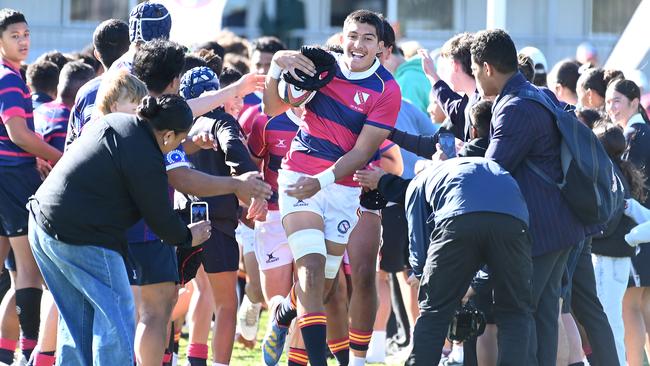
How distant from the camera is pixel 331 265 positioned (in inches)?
281

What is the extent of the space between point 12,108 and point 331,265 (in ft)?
7.72

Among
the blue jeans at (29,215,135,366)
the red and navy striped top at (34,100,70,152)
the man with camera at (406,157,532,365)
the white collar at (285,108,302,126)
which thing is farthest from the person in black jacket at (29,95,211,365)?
the red and navy striped top at (34,100,70,152)

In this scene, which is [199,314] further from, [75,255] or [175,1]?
[175,1]

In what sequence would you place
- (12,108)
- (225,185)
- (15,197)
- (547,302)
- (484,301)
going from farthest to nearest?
1. (15,197)
2. (12,108)
3. (484,301)
4. (547,302)
5. (225,185)

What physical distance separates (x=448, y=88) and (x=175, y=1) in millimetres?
4868

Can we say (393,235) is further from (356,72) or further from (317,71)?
(317,71)

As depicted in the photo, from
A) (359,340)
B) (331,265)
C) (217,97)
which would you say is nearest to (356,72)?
(217,97)

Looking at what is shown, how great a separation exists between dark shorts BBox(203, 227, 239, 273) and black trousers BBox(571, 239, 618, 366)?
2108 millimetres

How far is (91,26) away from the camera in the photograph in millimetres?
19875

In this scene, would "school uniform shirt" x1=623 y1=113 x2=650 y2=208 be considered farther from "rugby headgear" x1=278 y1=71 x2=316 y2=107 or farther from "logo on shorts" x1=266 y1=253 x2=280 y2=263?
"logo on shorts" x1=266 y1=253 x2=280 y2=263

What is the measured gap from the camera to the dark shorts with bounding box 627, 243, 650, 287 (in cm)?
793

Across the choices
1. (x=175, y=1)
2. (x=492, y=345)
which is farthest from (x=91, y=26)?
(x=492, y=345)

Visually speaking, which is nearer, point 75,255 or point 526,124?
point 75,255

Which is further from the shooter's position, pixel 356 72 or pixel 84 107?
pixel 356 72
